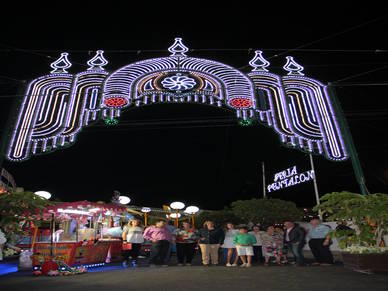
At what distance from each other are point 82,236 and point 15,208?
27.7ft

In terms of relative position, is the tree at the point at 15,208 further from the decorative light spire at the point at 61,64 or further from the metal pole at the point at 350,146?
the metal pole at the point at 350,146

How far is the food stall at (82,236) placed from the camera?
10000 millimetres

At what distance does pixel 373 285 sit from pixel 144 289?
4.02 meters

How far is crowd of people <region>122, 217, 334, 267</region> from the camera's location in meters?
10.2

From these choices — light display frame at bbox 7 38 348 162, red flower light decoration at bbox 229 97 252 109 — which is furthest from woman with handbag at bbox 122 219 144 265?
red flower light decoration at bbox 229 97 252 109

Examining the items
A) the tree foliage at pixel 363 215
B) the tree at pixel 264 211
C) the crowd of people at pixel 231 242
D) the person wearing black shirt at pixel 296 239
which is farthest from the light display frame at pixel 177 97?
the tree at pixel 264 211

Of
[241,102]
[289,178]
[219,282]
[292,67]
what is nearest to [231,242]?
[219,282]

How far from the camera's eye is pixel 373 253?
26.0 feet

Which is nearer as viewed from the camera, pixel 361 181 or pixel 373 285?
pixel 373 285

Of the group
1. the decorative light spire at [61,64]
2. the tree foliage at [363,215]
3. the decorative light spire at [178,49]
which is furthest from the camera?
the decorative light spire at [178,49]

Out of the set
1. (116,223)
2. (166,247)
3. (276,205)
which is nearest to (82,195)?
(116,223)

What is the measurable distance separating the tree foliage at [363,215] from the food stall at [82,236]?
23.9 ft

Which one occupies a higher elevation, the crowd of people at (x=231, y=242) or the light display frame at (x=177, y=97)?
the light display frame at (x=177, y=97)

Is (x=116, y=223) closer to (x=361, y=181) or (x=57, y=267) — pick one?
(x=57, y=267)
